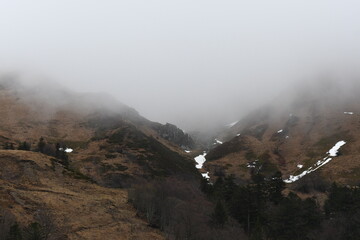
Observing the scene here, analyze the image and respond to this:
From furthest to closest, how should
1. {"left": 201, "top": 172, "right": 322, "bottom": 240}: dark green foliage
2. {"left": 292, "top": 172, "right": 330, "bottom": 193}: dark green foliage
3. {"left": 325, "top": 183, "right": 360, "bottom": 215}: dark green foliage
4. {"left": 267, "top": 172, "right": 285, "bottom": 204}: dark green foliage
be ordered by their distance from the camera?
{"left": 292, "top": 172, "right": 330, "bottom": 193}: dark green foliage < {"left": 267, "top": 172, "right": 285, "bottom": 204}: dark green foliage < {"left": 325, "top": 183, "right": 360, "bottom": 215}: dark green foliage < {"left": 201, "top": 172, "right": 322, "bottom": 240}: dark green foliage

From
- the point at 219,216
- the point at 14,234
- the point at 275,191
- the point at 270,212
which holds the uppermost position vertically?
the point at 275,191

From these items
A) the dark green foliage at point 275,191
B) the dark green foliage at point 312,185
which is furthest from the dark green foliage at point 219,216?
the dark green foliage at point 312,185

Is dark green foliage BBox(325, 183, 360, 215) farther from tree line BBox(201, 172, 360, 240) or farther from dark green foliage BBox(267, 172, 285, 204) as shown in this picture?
dark green foliage BBox(267, 172, 285, 204)

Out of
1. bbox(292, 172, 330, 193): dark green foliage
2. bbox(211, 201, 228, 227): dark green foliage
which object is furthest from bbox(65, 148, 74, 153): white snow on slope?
bbox(211, 201, 228, 227): dark green foliage

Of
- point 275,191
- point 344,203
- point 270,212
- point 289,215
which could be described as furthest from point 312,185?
point 289,215

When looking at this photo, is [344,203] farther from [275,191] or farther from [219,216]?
[219,216]

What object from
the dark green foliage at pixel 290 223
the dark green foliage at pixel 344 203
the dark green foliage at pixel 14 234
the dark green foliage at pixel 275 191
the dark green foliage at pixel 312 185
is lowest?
the dark green foliage at pixel 14 234

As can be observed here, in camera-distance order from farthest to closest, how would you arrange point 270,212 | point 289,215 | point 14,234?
point 270,212, point 289,215, point 14,234

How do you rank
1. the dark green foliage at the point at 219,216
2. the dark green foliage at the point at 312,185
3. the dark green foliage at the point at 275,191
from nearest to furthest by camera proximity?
the dark green foliage at the point at 219,216, the dark green foliage at the point at 275,191, the dark green foliage at the point at 312,185

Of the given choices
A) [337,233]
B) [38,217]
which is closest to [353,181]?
[337,233]

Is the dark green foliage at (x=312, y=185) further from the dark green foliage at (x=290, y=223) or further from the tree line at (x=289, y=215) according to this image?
the dark green foliage at (x=290, y=223)

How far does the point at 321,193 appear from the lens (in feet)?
497

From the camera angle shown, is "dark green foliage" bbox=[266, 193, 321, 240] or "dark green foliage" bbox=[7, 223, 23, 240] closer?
"dark green foliage" bbox=[7, 223, 23, 240]

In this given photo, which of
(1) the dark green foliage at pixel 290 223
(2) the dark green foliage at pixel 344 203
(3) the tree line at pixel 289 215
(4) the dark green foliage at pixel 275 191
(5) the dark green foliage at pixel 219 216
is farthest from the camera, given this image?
(4) the dark green foliage at pixel 275 191
